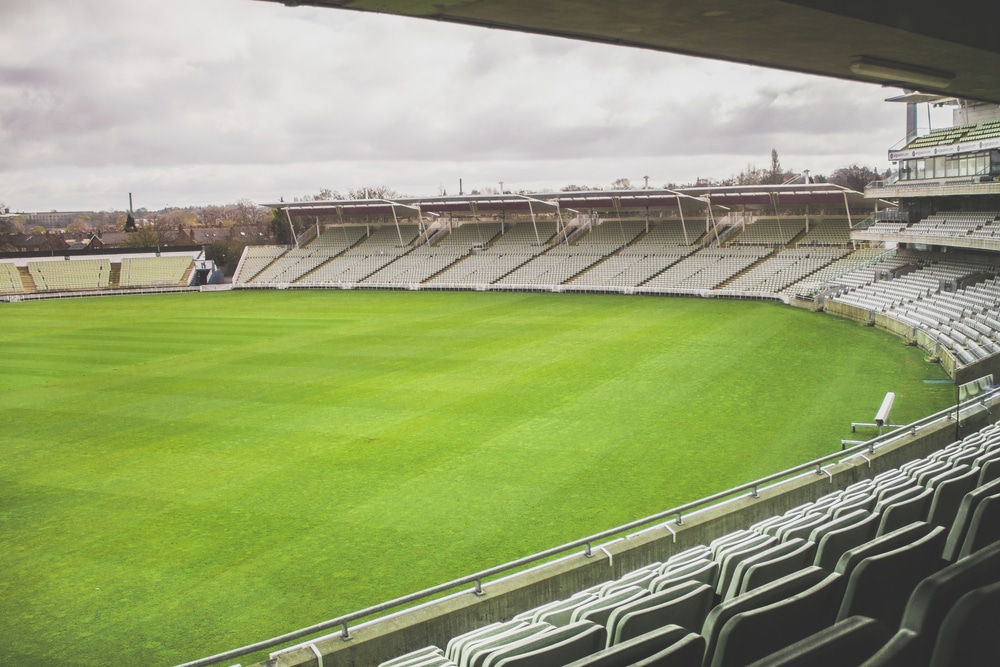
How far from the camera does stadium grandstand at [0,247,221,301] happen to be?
57344mm

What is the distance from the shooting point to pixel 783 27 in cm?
565

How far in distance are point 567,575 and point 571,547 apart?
68 centimetres

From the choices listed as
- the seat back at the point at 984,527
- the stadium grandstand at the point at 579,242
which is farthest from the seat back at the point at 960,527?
the stadium grandstand at the point at 579,242

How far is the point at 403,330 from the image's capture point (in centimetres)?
3200

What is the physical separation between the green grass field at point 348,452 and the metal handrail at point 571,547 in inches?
57.0

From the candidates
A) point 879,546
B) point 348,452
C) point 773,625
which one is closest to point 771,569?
point 879,546

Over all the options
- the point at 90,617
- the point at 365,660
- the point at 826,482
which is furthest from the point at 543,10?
the point at 90,617

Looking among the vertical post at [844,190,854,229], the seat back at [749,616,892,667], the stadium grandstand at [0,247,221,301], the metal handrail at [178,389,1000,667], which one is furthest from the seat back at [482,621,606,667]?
the stadium grandstand at [0,247,221,301]

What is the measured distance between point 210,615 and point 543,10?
24.5ft

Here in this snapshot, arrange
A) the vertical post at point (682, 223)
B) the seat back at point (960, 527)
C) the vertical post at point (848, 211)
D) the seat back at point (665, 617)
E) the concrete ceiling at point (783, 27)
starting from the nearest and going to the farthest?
the seat back at point (665, 617)
the seat back at point (960, 527)
the concrete ceiling at point (783, 27)
the vertical post at point (848, 211)
the vertical post at point (682, 223)

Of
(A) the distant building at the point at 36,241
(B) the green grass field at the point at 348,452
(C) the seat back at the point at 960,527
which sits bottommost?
(B) the green grass field at the point at 348,452

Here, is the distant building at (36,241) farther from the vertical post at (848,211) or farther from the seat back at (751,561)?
the seat back at (751,561)

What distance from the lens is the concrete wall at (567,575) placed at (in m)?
6.29

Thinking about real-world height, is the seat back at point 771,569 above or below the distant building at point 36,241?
below
